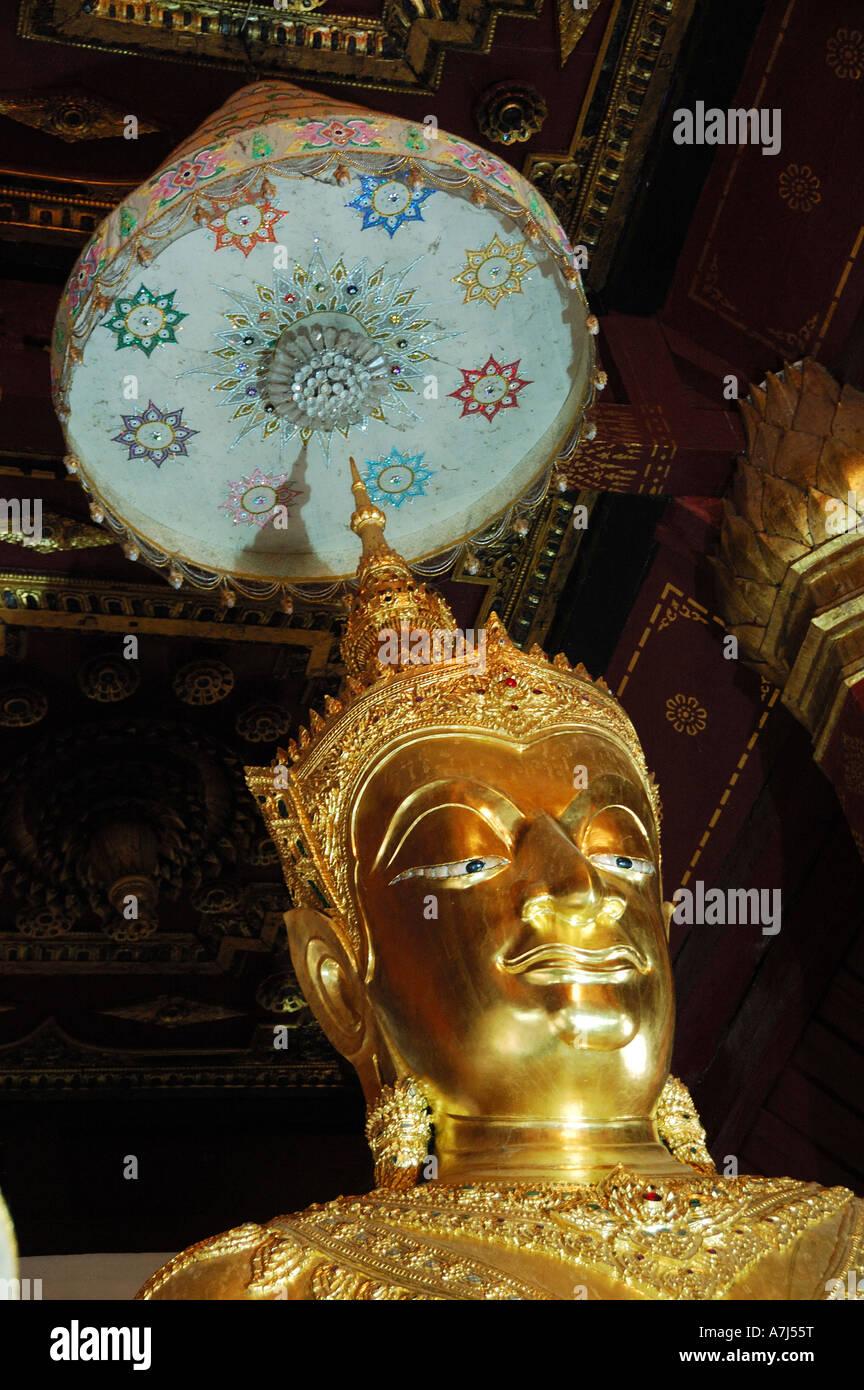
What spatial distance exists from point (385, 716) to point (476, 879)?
494 mm

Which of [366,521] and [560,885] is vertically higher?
[366,521]

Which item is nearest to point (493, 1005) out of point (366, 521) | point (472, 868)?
point (472, 868)

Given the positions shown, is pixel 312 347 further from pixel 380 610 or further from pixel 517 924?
pixel 517 924

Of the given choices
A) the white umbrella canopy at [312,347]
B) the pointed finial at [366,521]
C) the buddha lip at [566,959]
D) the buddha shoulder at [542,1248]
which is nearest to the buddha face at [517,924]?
the buddha lip at [566,959]

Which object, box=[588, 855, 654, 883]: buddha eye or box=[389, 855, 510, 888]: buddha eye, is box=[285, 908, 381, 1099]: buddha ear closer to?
box=[389, 855, 510, 888]: buddha eye

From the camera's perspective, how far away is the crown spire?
139 inches

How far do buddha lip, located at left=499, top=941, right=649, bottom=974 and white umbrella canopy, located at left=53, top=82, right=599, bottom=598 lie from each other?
4.92 ft

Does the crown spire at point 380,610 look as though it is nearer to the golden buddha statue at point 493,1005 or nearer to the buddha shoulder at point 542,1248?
the golden buddha statue at point 493,1005

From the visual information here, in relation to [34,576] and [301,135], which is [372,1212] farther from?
[34,576]

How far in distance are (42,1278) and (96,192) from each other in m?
3.32

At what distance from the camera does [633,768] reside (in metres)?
3.35

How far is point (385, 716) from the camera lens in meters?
3.31

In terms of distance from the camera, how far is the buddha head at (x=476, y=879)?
283 cm

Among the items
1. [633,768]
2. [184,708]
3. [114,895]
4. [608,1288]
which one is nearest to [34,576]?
[184,708]
